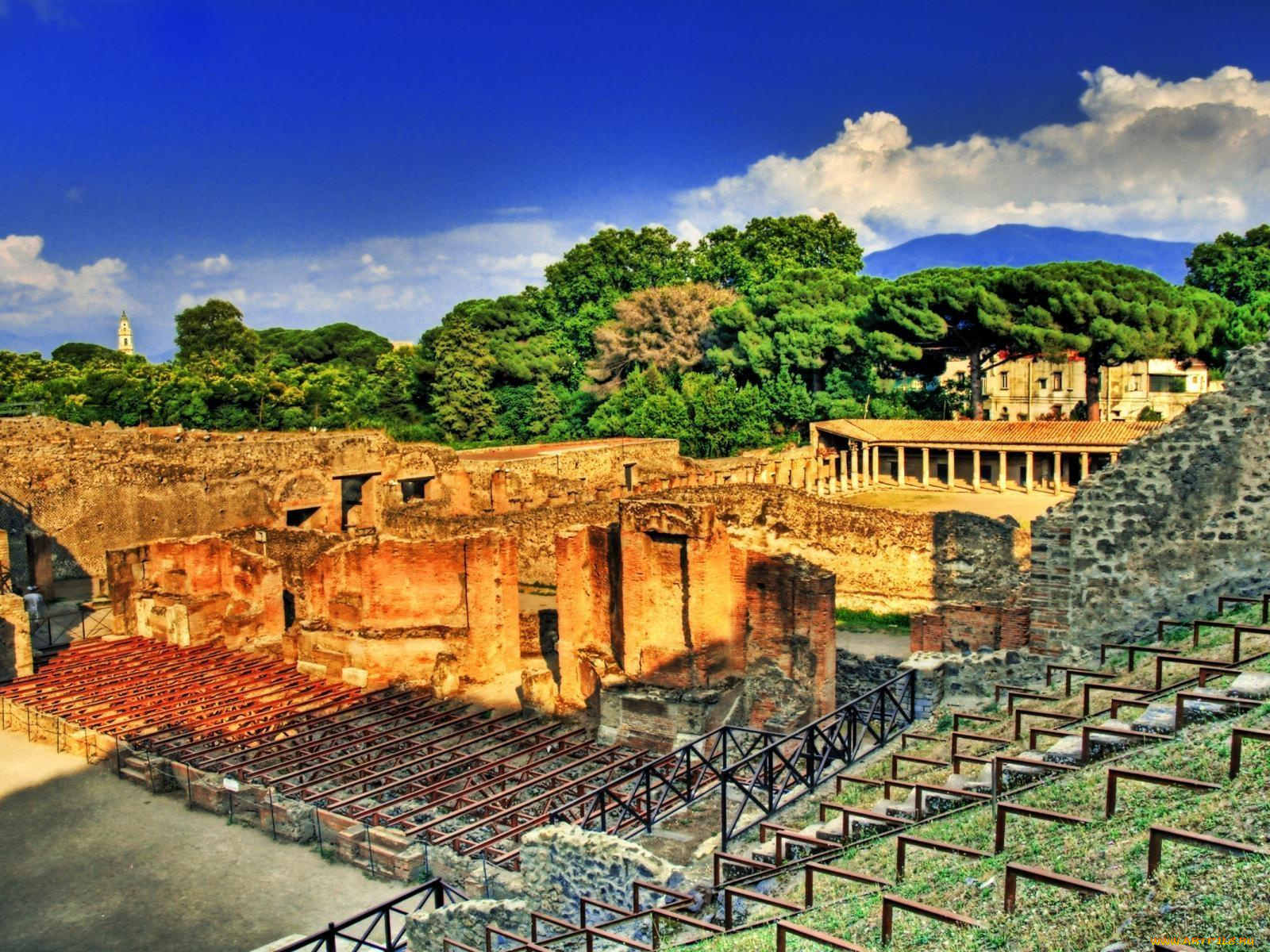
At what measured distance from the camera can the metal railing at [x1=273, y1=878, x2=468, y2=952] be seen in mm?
9312

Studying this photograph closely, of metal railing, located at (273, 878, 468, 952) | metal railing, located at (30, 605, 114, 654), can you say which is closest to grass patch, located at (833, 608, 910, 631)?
metal railing, located at (273, 878, 468, 952)

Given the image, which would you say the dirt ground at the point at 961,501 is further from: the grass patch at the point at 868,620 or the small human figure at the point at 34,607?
the small human figure at the point at 34,607

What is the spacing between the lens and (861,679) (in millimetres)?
18297

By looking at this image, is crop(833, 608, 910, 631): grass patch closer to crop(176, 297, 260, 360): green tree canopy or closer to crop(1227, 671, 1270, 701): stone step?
crop(1227, 671, 1270, 701): stone step

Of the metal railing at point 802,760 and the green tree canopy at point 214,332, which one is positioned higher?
the green tree canopy at point 214,332

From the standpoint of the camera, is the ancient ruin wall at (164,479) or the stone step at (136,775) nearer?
the stone step at (136,775)

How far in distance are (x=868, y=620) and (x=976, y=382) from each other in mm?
21867

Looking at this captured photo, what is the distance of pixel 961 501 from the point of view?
36656 millimetres

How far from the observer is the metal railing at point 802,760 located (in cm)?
1077

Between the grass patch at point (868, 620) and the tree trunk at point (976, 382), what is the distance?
21.0m

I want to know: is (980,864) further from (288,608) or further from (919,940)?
(288,608)

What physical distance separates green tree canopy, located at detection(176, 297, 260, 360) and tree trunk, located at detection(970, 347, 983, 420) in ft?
162

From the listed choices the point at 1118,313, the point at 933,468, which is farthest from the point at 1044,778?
the point at 933,468

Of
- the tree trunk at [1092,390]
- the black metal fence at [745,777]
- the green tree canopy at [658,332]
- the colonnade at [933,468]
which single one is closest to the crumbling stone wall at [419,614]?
the black metal fence at [745,777]
